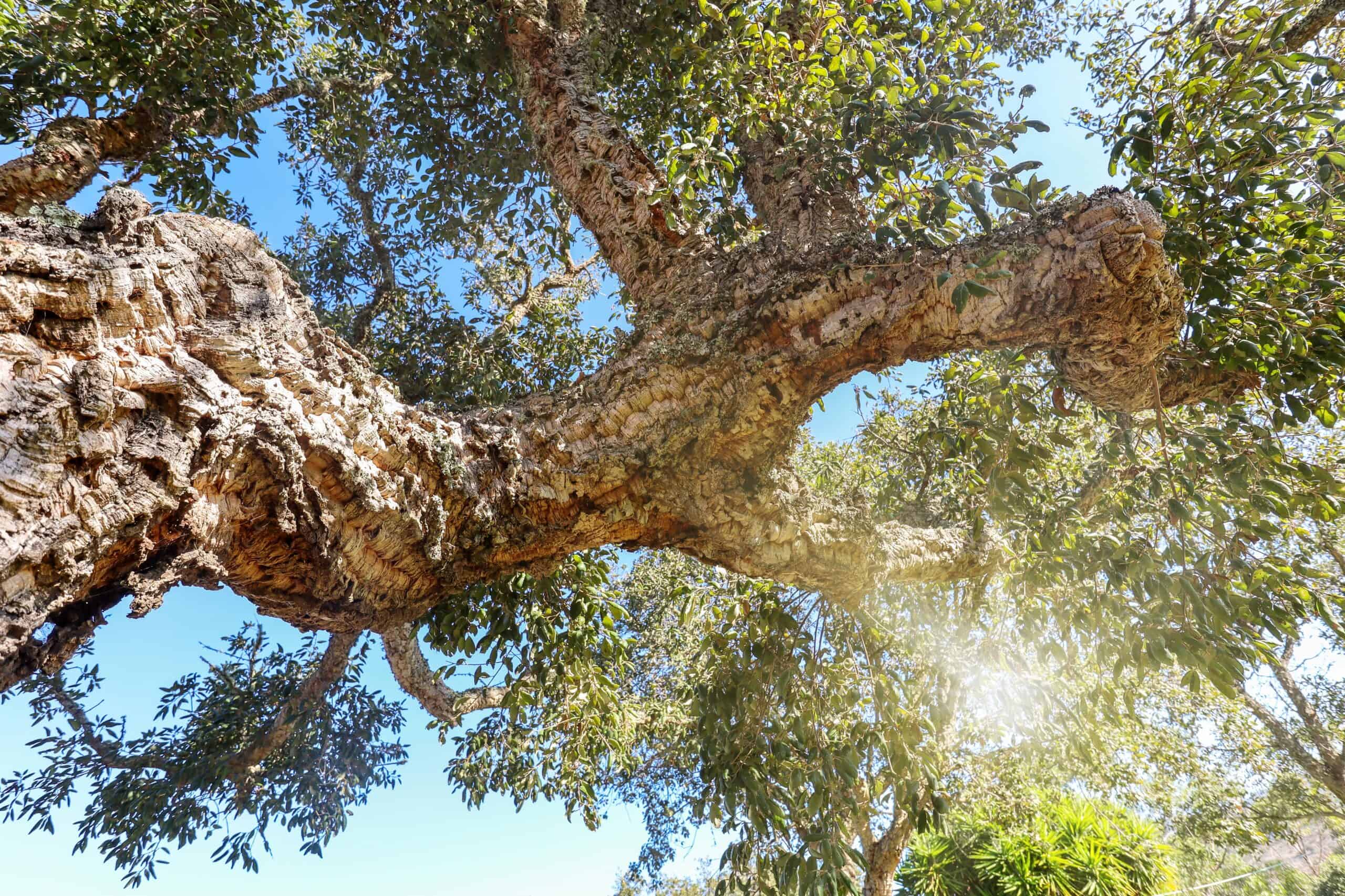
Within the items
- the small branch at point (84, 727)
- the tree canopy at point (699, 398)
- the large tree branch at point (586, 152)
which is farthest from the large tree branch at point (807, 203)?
the small branch at point (84, 727)

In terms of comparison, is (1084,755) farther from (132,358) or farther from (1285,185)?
(132,358)

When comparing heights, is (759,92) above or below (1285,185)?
above

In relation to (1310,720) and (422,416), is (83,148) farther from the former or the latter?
(1310,720)

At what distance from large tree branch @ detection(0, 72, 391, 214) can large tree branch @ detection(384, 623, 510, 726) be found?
391cm

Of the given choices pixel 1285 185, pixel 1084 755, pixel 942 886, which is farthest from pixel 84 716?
pixel 942 886

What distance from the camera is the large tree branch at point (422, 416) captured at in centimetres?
158

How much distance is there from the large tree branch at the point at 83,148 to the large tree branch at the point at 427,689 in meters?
3.91

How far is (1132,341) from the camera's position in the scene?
2758 millimetres

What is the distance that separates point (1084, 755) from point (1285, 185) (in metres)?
3.56

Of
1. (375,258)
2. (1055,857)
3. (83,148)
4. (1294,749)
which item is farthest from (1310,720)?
(83,148)

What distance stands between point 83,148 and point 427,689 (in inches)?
191

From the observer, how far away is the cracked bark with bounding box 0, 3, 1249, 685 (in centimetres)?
158

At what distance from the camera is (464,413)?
284 cm

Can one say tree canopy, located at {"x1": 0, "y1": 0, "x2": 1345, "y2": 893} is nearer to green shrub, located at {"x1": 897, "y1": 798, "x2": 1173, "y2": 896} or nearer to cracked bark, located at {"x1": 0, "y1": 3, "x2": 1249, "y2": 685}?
cracked bark, located at {"x1": 0, "y1": 3, "x2": 1249, "y2": 685}
